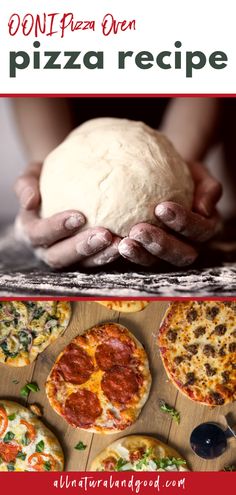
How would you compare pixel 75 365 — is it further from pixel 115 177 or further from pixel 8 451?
pixel 115 177

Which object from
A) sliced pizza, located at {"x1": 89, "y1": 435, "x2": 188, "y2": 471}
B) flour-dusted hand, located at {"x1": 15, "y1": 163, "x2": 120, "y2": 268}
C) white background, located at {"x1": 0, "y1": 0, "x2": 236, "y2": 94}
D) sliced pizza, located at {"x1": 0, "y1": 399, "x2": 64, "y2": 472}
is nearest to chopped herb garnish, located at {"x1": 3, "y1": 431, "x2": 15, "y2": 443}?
sliced pizza, located at {"x1": 0, "y1": 399, "x2": 64, "y2": 472}

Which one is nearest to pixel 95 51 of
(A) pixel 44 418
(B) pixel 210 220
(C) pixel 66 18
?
(C) pixel 66 18

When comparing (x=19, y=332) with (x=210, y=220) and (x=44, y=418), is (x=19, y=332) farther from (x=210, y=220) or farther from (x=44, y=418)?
(x=210, y=220)

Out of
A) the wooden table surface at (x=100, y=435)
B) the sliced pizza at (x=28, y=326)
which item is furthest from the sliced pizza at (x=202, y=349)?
the sliced pizza at (x=28, y=326)

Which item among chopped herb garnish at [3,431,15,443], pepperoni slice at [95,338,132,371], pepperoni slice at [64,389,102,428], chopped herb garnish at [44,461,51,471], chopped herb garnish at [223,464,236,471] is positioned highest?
pepperoni slice at [95,338,132,371]

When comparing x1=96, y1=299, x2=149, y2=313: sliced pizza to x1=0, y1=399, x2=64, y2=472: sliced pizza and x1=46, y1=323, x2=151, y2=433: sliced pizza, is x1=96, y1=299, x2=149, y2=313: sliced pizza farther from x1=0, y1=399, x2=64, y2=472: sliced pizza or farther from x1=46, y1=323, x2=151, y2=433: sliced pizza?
x1=0, y1=399, x2=64, y2=472: sliced pizza

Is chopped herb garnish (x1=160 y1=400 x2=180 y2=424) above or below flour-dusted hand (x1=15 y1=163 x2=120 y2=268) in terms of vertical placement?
below

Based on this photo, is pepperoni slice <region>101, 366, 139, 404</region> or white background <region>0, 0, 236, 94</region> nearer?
white background <region>0, 0, 236, 94</region>

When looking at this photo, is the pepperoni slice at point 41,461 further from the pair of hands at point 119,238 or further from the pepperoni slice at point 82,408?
the pair of hands at point 119,238
